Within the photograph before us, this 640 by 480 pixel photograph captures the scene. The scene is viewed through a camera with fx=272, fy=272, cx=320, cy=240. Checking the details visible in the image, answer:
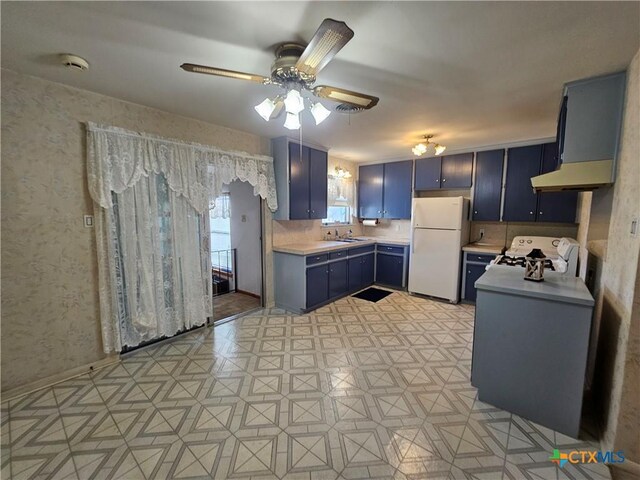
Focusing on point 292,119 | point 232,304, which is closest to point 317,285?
point 232,304

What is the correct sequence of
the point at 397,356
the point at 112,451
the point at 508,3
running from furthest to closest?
the point at 397,356, the point at 112,451, the point at 508,3

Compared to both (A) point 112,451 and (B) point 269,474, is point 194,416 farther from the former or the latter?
(B) point 269,474

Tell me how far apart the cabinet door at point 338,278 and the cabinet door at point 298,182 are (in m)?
0.89

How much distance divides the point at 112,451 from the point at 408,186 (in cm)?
487

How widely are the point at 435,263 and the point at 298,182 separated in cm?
245

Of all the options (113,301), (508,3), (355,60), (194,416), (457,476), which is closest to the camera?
(508,3)

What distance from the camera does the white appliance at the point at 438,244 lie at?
13.3 ft

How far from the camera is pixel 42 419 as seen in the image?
1879 mm

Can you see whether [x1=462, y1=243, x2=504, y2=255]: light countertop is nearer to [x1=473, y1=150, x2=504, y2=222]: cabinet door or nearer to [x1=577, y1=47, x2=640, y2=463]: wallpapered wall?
[x1=473, y1=150, x2=504, y2=222]: cabinet door

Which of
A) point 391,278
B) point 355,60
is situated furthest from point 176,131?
point 391,278

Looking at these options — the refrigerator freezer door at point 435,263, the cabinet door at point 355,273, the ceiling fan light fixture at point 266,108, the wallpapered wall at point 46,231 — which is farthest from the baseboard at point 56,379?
the refrigerator freezer door at point 435,263

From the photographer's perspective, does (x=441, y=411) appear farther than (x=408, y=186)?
No

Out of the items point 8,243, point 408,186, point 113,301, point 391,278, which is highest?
point 408,186

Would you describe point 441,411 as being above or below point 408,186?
Result: below
